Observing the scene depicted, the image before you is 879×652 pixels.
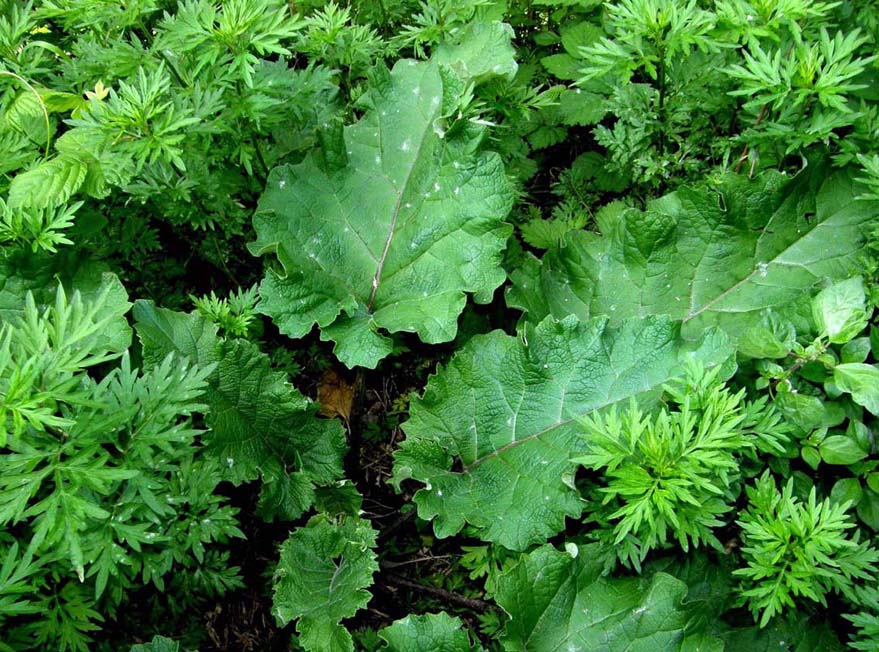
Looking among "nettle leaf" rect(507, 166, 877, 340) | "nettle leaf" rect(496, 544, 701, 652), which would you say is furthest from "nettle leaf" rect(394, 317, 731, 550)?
"nettle leaf" rect(507, 166, 877, 340)

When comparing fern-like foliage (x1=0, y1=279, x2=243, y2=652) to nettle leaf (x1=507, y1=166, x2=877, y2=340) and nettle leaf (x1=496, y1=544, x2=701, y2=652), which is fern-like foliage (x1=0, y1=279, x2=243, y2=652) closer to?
nettle leaf (x1=496, y1=544, x2=701, y2=652)

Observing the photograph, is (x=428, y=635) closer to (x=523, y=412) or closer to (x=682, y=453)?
(x=523, y=412)

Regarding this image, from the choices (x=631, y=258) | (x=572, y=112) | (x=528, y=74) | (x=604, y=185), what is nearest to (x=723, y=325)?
(x=631, y=258)

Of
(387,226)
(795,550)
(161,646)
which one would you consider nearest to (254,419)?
(161,646)

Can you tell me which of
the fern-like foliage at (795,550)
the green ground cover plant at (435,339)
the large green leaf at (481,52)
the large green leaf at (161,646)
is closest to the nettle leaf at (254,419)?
the green ground cover plant at (435,339)

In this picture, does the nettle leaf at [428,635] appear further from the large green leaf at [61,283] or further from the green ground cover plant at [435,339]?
the large green leaf at [61,283]
